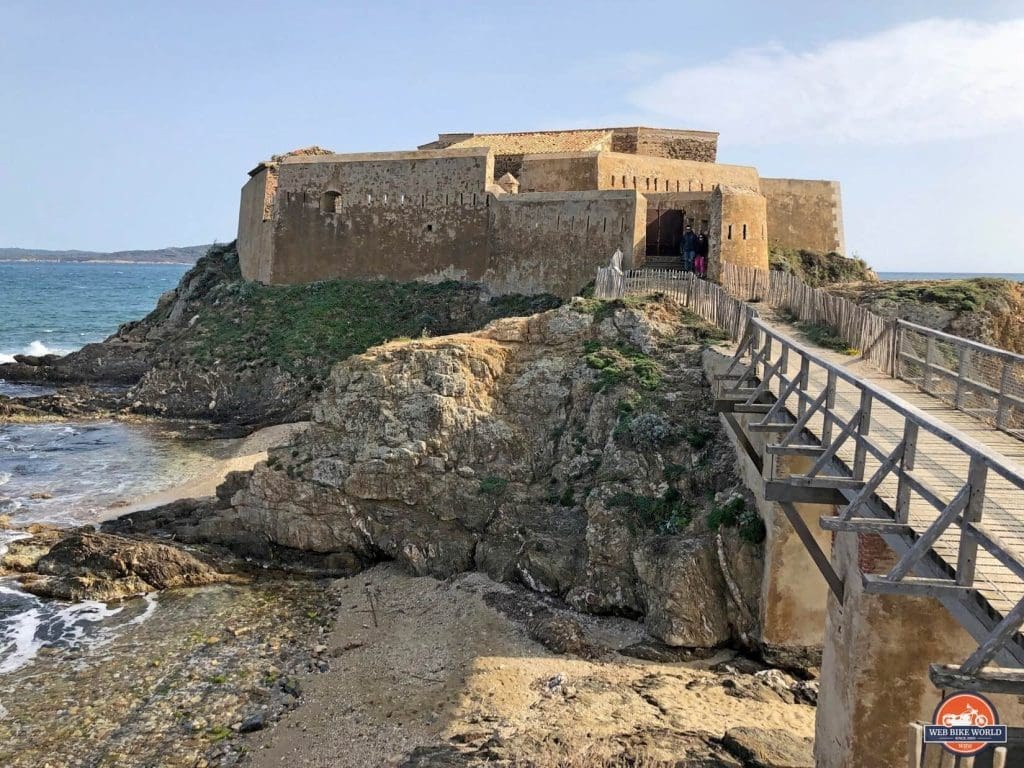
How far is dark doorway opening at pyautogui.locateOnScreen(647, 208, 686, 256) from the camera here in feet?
82.4

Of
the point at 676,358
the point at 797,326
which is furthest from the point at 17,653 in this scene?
the point at 797,326

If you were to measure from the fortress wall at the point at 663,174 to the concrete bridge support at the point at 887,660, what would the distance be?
2105 centimetres

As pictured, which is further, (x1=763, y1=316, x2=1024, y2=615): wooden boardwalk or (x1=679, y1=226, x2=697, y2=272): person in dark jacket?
(x1=679, y1=226, x2=697, y2=272): person in dark jacket

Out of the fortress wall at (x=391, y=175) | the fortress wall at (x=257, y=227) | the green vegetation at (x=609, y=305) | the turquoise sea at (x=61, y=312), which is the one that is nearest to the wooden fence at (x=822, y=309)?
the green vegetation at (x=609, y=305)

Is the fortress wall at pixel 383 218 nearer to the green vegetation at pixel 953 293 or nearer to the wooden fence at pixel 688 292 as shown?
the wooden fence at pixel 688 292

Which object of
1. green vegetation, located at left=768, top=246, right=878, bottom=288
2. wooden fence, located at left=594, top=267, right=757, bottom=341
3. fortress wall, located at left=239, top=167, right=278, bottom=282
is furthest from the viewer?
fortress wall, located at left=239, top=167, right=278, bottom=282

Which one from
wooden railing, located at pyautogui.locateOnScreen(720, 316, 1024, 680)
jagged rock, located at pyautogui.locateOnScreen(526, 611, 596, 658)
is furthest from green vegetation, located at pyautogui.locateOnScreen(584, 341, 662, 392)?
wooden railing, located at pyautogui.locateOnScreen(720, 316, 1024, 680)

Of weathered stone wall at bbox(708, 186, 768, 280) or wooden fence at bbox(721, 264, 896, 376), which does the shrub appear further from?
weathered stone wall at bbox(708, 186, 768, 280)

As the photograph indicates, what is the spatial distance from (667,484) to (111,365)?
101 feet

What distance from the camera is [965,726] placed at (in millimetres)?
5484

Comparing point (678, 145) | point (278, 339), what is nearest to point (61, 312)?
point (278, 339)

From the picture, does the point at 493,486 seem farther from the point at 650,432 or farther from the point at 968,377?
the point at 968,377

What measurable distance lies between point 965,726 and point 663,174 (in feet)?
84.0

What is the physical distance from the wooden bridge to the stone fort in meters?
8.37
